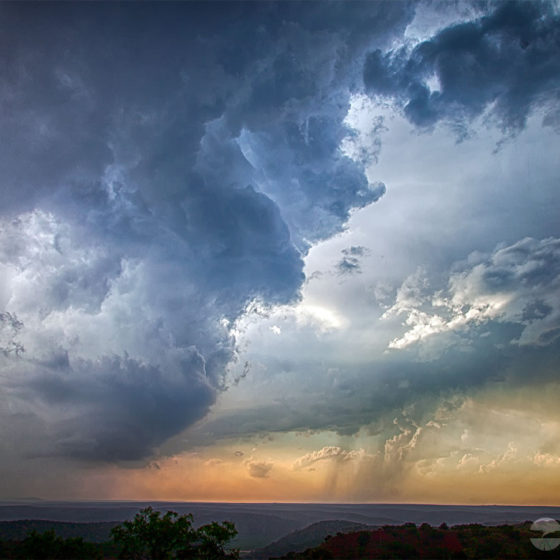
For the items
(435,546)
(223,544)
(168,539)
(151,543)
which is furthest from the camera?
(435,546)

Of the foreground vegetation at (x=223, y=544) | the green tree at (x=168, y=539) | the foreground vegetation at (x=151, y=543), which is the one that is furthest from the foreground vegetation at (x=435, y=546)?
the foreground vegetation at (x=151, y=543)

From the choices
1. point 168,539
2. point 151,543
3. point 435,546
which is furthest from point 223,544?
point 435,546

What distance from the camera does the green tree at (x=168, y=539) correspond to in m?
60.8

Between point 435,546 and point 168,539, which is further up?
point 168,539

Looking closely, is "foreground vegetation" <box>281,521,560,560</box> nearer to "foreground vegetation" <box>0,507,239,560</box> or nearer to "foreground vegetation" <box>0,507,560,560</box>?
"foreground vegetation" <box>0,507,560,560</box>

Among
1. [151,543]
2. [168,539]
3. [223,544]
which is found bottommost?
[223,544]

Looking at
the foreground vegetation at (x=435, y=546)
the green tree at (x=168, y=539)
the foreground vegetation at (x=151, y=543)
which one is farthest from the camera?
the foreground vegetation at (x=435, y=546)

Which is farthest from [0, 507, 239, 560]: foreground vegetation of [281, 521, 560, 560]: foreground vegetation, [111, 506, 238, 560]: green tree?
→ [281, 521, 560, 560]: foreground vegetation

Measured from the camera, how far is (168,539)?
6084 cm

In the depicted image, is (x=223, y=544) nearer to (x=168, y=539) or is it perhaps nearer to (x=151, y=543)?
(x=168, y=539)

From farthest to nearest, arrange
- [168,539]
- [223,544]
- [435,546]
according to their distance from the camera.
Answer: [435,546] → [223,544] → [168,539]

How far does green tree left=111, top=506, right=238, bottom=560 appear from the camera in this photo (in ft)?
199

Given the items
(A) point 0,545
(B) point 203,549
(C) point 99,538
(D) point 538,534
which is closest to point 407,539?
(D) point 538,534

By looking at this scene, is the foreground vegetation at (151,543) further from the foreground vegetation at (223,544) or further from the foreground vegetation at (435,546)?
the foreground vegetation at (435,546)
